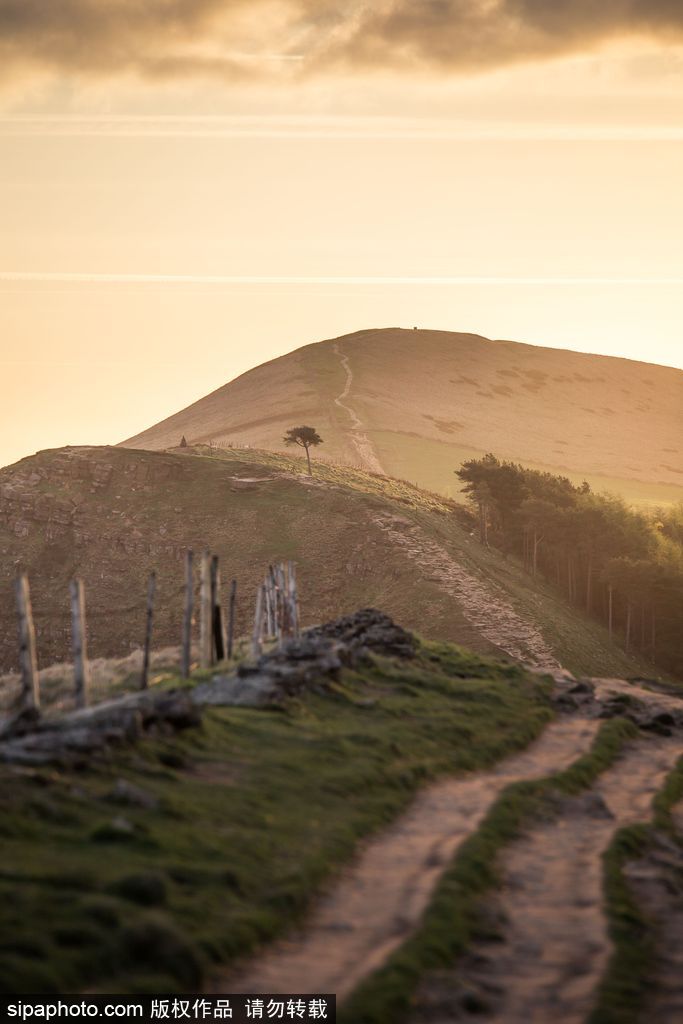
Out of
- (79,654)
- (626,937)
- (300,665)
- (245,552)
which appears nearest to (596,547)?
(245,552)

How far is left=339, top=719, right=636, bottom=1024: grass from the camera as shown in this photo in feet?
52.9

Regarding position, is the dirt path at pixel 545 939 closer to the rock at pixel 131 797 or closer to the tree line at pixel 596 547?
the rock at pixel 131 797

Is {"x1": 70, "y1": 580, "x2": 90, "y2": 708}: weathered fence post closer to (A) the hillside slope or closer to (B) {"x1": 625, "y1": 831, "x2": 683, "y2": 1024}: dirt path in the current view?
(B) {"x1": 625, "y1": 831, "x2": 683, "y2": 1024}: dirt path

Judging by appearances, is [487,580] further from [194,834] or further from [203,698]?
[194,834]

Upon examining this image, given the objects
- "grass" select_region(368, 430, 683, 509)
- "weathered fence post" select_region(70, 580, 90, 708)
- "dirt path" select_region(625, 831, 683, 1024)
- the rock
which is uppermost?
"grass" select_region(368, 430, 683, 509)

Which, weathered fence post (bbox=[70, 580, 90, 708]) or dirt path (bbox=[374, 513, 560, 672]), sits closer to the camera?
weathered fence post (bbox=[70, 580, 90, 708])

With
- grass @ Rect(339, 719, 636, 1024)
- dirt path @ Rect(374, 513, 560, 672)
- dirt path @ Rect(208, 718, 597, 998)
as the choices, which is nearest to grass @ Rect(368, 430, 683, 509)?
dirt path @ Rect(374, 513, 560, 672)

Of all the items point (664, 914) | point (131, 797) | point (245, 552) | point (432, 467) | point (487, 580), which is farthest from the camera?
point (432, 467)

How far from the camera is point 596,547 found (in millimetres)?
114812

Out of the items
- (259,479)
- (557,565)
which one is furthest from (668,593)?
(259,479)

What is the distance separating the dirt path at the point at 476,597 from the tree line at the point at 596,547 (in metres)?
13.8

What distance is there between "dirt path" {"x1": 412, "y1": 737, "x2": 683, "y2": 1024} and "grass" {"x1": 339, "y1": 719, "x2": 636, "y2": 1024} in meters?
0.30

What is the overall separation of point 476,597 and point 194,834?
76.7m

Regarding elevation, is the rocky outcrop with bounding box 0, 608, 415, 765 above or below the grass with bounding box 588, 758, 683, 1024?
above
